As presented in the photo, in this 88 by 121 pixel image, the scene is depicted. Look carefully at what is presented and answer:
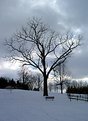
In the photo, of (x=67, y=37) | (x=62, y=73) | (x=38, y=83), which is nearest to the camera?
(x=67, y=37)

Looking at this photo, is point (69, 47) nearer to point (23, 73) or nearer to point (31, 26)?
point (31, 26)

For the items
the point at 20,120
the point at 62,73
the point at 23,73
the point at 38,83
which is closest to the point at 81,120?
the point at 20,120

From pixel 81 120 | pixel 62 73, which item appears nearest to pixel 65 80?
pixel 62 73

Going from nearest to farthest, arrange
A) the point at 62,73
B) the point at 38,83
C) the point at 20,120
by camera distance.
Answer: the point at 20,120
the point at 62,73
the point at 38,83

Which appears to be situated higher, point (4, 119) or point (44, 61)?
point (44, 61)

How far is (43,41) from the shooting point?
4984 cm

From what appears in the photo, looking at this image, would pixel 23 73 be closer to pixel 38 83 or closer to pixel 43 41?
pixel 38 83

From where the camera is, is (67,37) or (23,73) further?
(23,73)

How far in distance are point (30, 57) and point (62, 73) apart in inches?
1507

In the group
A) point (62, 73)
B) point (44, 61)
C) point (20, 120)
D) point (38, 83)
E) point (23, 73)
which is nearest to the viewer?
point (20, 120)

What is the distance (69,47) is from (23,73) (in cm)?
5408

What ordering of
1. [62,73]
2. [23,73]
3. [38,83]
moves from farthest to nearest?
[38,83]
[23,73]
[62,73]

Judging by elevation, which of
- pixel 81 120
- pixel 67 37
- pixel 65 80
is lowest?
pixel 81 120

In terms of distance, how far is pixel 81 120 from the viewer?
1592 centimetres
